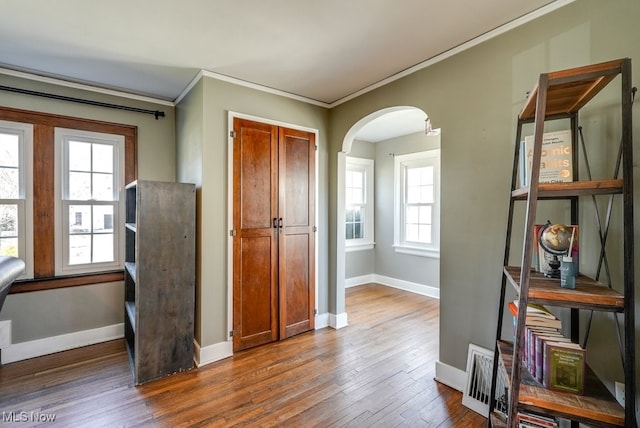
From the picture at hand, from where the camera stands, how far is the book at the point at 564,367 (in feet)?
4.09

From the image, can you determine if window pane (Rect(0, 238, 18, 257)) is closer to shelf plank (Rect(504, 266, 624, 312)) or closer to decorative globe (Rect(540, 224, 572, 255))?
shelf plank (Rect(504, 266, 624, 312))

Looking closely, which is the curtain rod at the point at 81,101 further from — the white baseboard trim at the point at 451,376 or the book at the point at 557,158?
the white baseboard trim at the point at 451,376

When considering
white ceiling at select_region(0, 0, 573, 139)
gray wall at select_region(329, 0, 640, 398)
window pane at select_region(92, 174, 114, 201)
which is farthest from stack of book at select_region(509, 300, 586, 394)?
window pane at select_region(92, 174, 114, 201)

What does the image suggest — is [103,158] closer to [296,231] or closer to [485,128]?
[296,231]

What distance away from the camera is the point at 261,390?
224 cm

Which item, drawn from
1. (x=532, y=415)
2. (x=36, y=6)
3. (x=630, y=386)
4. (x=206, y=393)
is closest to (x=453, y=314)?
(x=532, y=415)

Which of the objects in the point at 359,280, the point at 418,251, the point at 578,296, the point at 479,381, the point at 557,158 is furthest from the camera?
the point at 359,280

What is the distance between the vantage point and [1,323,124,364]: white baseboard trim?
2.65m

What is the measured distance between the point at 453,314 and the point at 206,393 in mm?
1979

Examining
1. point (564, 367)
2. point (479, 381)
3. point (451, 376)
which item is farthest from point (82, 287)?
point (564, 367)

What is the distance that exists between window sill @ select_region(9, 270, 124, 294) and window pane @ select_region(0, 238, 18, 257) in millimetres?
271

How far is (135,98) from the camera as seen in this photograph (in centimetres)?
324

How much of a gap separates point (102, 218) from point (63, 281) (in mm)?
697

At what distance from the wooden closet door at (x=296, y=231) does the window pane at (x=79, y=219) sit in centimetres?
200
